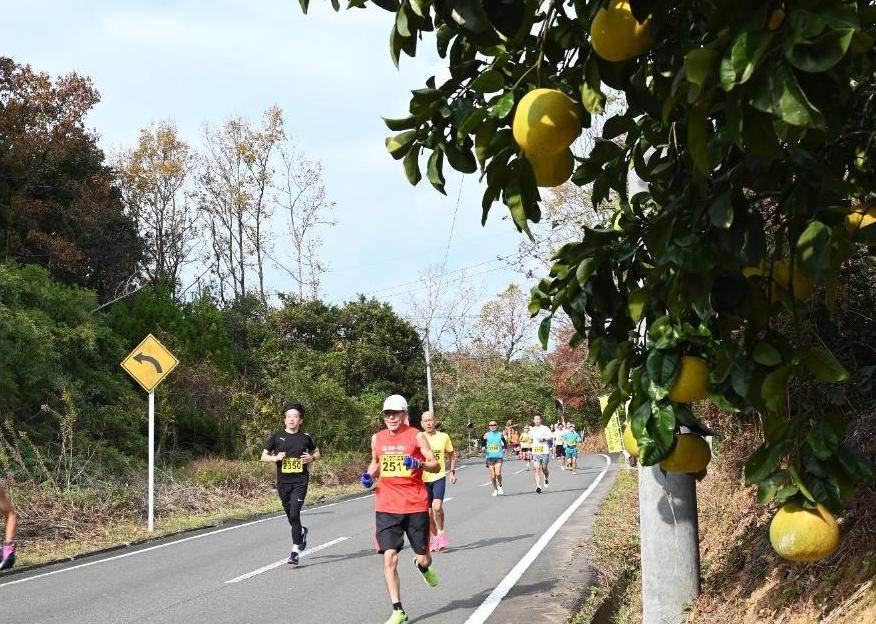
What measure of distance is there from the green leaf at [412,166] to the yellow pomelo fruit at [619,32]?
579 mm

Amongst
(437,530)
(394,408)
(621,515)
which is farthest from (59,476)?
(394,408)

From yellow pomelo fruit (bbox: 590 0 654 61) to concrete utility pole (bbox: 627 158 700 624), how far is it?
375cm

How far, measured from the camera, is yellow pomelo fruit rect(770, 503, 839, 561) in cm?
189

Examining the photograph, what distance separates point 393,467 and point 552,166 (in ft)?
21.2

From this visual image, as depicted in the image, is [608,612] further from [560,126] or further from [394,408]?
[560,126]

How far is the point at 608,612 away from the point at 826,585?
126 inches

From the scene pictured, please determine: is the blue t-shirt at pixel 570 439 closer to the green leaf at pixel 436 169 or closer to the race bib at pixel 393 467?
the race bib at pixel 393 467

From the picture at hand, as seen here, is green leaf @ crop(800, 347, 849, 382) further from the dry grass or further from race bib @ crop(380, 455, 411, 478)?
the dry grass

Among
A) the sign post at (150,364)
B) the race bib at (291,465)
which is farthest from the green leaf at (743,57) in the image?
the sign post at (150,364)

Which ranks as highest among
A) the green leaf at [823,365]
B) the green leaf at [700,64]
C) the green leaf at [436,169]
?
the green leaf at [436,169]

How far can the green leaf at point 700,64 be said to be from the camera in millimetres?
1551

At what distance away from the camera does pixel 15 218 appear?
97.7 ft

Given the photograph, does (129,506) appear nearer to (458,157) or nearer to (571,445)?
(571,445)

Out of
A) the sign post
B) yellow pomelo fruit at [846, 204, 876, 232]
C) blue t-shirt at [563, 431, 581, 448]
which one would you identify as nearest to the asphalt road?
the sign post
